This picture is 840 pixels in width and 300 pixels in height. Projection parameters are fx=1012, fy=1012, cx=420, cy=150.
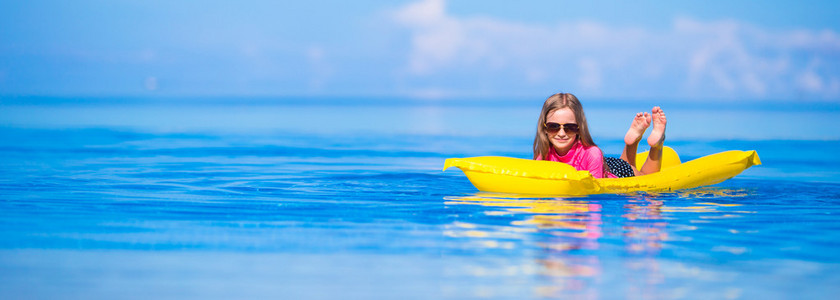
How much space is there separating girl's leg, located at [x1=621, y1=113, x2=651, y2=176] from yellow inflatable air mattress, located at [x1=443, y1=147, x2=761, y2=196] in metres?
0.21

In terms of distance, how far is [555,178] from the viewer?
506 centimetres

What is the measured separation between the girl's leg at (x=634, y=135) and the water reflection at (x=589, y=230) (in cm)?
A: 33

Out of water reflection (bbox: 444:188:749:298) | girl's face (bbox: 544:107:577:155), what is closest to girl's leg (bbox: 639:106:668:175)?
water reflection (bbox: 444:188:749:298)

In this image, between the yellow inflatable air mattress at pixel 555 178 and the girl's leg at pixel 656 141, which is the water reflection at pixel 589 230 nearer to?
the yellow inflatable air mattress at pixel 555 178

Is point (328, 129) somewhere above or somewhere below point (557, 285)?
above

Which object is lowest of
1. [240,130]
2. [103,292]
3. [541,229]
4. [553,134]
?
[103,292]

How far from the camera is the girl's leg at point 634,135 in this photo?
212 inches

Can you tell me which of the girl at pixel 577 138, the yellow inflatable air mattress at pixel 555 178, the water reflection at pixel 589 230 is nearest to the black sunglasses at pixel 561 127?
the girl at pixel 577 138

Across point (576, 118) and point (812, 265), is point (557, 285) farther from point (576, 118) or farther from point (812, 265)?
point (576, 118)

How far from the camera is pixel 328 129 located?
49.2 ft

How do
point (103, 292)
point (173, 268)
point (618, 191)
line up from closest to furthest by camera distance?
1. point (103, 292)
2. point (173, 268)
3. point (618, 191)

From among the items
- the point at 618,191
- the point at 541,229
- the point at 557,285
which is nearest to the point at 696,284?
the point at 557,285

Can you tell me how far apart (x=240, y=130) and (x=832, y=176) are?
30.5 ft

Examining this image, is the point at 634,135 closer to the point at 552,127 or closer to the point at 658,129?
the point at 658,129
